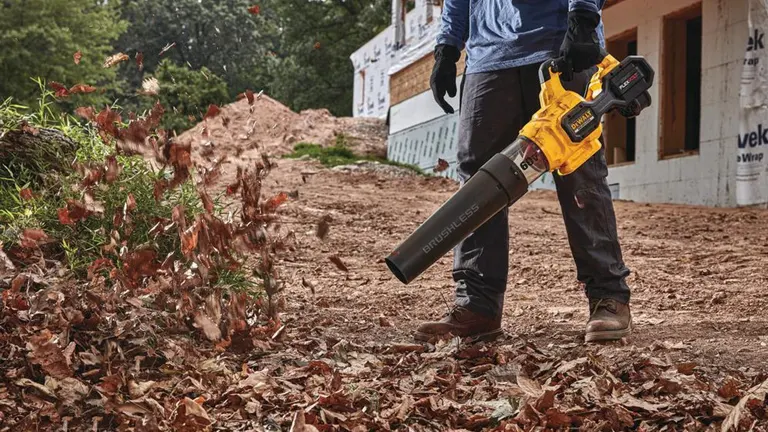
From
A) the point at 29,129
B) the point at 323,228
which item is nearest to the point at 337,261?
the point at 323,228

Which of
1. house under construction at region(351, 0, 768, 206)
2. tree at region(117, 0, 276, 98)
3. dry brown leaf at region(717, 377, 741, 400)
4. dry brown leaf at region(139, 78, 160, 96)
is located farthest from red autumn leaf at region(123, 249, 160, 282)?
tree at region(117, 0, 276, 98)

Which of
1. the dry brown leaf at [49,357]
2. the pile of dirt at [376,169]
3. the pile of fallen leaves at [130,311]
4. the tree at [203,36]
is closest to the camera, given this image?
the pile of fallen leaves at [130,311]

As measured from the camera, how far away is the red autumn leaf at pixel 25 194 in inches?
165

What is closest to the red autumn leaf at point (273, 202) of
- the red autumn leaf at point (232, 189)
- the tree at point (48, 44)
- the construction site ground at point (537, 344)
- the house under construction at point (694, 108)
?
the red autumn leaf at point (232, 189)

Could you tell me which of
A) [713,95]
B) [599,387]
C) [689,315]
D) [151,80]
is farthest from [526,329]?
[713,95]

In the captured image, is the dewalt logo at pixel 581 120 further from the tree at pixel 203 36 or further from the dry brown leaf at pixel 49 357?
Result: the tree at pixel 203 36

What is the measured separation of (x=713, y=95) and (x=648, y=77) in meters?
8.61

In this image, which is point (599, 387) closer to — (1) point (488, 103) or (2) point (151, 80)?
(1) point (488, 103)

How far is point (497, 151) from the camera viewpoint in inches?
145

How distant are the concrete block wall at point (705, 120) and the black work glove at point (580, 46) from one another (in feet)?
26.5

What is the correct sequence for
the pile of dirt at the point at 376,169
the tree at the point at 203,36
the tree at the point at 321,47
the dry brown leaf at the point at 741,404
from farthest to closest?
the tree at the point at 203,36
the tree at the point at 321,47
the pile of dirt at the point at 376,169
the dry brown leaf at the point at 741,404

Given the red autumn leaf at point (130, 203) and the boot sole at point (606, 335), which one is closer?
the boot sole at point (606, 335)

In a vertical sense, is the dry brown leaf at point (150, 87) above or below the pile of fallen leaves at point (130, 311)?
above

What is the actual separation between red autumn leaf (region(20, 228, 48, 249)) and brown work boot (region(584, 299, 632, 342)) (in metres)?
2.37
